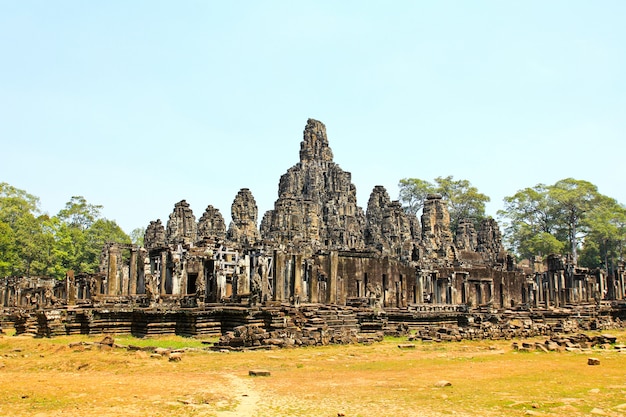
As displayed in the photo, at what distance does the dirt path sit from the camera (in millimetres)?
9103

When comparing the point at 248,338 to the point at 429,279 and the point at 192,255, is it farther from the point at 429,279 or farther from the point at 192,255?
the point at 429,279

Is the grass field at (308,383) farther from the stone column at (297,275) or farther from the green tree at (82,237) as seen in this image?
the green tree at (82,237)

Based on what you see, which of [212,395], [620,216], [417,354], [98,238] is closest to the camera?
[212,395]

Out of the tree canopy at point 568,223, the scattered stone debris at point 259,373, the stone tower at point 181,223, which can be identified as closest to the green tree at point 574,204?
the tree canopy at point 568,223

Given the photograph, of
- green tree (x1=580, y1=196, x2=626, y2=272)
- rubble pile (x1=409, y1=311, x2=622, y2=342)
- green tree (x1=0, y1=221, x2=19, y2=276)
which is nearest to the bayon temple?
rubble pile (x1=409, y1=311, x2=622, y2=342)

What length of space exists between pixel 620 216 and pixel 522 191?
13.8 metres

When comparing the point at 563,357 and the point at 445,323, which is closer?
the point at 563,357

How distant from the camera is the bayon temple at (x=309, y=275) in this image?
23517 mm

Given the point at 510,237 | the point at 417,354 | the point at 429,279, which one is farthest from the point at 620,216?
the point at 417,354

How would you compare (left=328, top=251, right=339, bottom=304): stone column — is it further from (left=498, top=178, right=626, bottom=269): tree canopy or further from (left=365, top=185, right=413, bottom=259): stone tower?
(left=498, top=178, right=626, bottom=269): tree canopy

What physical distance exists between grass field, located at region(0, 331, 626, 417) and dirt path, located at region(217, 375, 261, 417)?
0.06 feet

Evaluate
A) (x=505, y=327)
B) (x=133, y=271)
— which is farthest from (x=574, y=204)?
(x=133, y=271)

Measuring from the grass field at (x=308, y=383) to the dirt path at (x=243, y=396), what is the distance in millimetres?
19

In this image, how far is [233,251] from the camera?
98.5 feet
